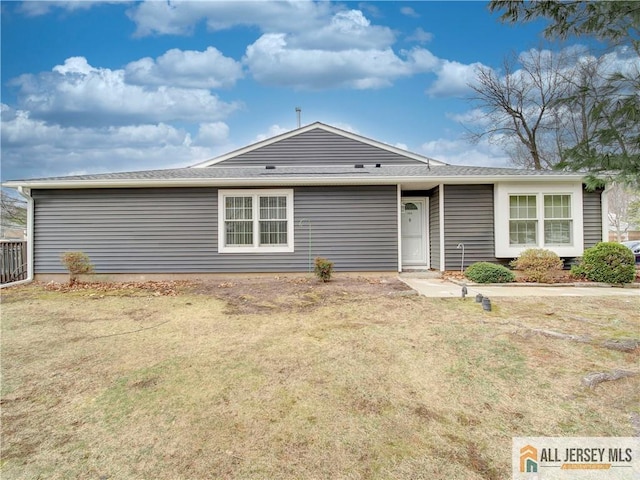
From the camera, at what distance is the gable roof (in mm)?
11852

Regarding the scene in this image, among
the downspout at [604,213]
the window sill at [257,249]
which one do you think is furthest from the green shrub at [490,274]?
the window sill at [257,249]

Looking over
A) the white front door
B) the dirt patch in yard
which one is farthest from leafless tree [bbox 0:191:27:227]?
the white front door

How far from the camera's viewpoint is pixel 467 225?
29.7ft

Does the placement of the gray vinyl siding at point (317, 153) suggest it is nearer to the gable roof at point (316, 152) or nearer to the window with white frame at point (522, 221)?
the gable roof at point (316, 152)

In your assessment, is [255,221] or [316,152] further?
[316,152]

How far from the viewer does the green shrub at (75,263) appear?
326 inches

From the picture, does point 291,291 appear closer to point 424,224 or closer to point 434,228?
point 434,228

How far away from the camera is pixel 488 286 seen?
24.8 feet

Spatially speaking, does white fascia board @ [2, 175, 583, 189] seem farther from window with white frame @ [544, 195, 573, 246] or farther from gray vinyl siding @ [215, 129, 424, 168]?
gray vinyl siding @ [215, 129, 424, 168]

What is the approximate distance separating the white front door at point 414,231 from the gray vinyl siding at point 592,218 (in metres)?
4.10

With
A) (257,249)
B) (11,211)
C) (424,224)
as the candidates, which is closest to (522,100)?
(424,224)

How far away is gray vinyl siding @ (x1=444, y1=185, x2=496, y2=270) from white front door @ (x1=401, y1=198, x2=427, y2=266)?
1031mm

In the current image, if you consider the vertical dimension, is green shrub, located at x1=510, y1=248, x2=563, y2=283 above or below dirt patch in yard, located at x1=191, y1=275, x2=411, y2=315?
above

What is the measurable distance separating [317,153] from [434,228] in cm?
500
